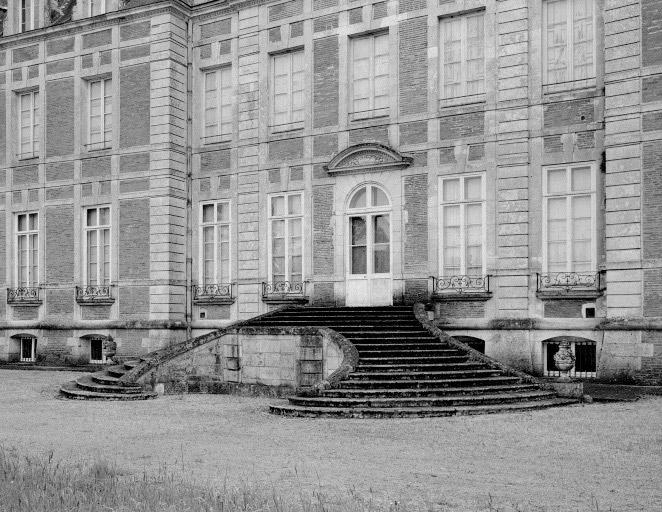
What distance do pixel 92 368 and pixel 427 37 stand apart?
11718mm

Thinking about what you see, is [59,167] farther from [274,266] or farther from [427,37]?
[427,37]

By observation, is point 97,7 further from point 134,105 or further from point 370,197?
point 370,197

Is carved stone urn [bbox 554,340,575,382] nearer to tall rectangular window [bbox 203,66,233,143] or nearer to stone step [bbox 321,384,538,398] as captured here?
stone step [bbox 321,384,538,398]

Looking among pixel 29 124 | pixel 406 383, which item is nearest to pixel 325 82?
pixel 406 383

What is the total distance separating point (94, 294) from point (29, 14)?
8.28 meters

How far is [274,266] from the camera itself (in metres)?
21.8

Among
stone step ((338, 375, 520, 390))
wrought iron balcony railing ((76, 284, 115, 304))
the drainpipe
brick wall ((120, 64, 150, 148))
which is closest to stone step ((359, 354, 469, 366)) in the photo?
stone step ((338, 375, 520, 390))

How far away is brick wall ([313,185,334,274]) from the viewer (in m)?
20.9

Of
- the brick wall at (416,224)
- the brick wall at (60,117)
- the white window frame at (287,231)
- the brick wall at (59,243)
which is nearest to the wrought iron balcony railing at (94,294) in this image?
the brick wall at (59,243)

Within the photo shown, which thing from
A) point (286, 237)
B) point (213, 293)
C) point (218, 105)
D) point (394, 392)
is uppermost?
point (218, 105)

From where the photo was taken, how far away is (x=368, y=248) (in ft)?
67.0

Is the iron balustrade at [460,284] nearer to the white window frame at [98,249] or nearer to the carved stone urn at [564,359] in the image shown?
the carved stone urn at [564,359]

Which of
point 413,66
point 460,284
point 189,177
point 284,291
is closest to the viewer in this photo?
point 460,284

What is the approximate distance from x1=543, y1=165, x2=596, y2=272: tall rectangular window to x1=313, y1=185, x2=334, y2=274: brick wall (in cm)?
507
